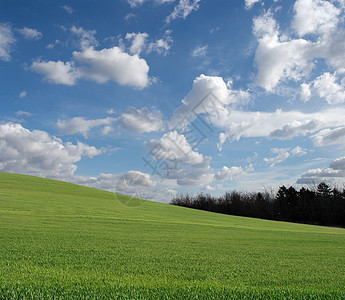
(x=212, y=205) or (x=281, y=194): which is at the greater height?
(x=281, y=194)

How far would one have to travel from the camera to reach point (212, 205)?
225 feet

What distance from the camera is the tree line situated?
5809cm

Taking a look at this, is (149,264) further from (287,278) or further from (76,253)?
(287,278)

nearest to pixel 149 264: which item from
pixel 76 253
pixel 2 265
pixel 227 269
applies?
pixel 227 269

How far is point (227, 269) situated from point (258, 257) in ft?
6.36

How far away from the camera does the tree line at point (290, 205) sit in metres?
58.1

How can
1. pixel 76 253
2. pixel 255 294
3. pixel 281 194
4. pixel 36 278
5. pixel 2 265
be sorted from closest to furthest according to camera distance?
pixel 255 294, pixel 36 278, pixel 2 265, pixel 76 253, pixel 281 194

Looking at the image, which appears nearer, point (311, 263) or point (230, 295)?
point (230, 295)

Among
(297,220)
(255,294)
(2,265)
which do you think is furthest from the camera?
(297,220)

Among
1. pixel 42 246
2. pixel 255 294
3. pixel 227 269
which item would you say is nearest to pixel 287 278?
pixel 227 269

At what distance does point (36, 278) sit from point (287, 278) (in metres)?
3.96

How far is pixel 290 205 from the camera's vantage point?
61.9 m

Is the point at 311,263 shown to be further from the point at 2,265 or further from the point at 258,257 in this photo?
the point at 2,265

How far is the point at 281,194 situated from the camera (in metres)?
66.2
